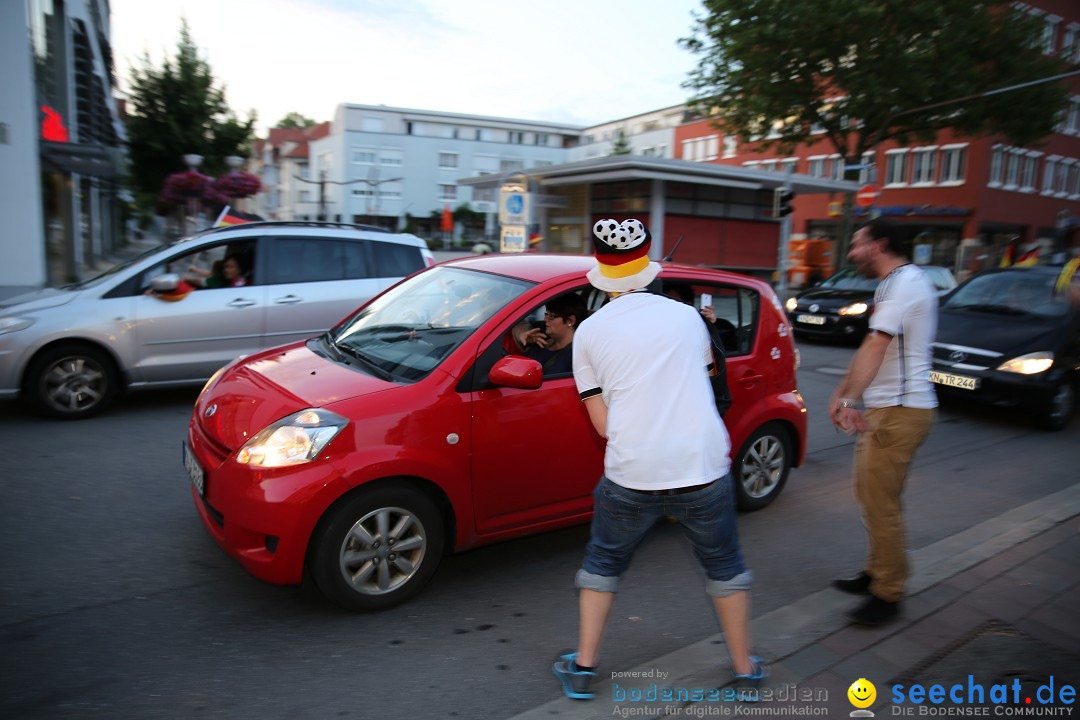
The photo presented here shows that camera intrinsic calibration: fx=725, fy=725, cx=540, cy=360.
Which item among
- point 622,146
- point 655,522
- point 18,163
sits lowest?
point 655,522

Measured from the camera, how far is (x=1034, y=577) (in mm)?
3990

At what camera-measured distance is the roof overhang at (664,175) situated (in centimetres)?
2116

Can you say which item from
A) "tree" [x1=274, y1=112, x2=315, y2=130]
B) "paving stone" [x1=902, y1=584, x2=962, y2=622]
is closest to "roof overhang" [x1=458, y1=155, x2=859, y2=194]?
"paving stone" [x1=902, y1=584, x2=962, y2=622]

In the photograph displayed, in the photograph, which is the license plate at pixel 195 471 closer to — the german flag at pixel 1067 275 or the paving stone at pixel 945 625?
the paving stone at pixel 945 625

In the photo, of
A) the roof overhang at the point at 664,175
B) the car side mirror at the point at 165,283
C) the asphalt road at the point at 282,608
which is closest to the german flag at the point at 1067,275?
the asphalt road at the point at 282,608

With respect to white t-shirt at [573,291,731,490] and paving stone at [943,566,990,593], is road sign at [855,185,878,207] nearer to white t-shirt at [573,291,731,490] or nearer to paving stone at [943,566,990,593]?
paving stone at [943,566,990,593]

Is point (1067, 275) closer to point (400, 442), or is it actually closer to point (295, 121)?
point (400, 442)

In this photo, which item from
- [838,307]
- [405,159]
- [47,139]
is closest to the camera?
[838,307]

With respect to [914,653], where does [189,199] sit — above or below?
above

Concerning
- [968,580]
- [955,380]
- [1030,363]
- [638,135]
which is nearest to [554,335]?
[968,580]

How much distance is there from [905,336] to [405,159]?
65075 millimetres

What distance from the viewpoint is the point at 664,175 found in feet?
70.4

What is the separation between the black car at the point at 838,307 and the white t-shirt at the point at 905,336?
32.5ft

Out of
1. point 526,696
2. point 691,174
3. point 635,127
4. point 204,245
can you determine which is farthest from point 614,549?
point 635,127
